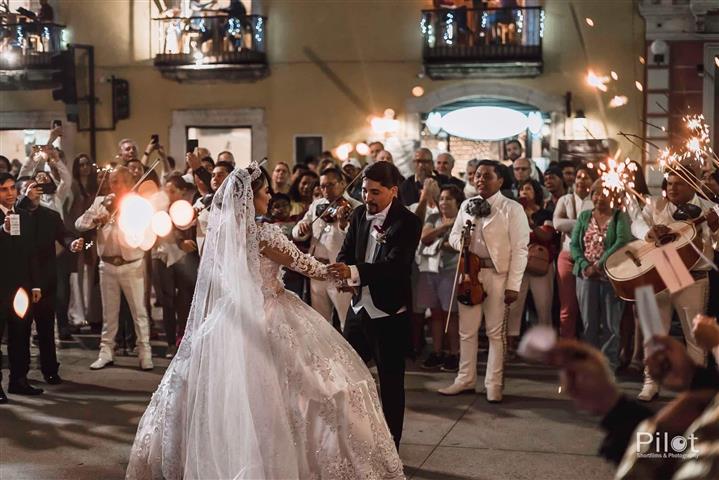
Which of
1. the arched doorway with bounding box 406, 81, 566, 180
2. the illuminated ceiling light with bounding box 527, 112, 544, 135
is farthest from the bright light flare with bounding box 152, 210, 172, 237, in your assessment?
the illuminated ceiling light with bounding box 527, 112, 544, 135

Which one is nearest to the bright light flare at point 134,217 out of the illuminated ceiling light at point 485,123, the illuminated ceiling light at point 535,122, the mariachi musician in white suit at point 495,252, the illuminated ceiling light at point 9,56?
the mariachi musician in white suit at point 495,252

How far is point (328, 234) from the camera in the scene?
977cm

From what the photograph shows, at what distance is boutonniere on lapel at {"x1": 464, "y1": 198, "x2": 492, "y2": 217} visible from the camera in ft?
27.2

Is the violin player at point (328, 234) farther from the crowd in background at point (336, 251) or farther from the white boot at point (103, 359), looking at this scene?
the white boot at point (103, 359)

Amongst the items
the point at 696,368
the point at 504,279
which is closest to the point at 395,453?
the point at 504,279

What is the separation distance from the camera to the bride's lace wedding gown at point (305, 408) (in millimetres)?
5742

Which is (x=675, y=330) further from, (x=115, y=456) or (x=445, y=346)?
(x=115, y=456)

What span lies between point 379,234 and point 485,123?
9289 mm

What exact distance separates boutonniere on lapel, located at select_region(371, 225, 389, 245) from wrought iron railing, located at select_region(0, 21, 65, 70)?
45.8 ft

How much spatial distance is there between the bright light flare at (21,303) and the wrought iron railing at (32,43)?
36.0ft

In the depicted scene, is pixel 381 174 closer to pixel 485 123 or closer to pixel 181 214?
pixel 181 214

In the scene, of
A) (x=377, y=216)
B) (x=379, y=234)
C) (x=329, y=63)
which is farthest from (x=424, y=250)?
(x=329, y=63)

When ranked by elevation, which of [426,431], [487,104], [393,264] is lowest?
→ [426,431]

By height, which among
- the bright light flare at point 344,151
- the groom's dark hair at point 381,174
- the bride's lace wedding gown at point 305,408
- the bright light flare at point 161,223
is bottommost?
the bride's lace wedding gown at point 305,408
